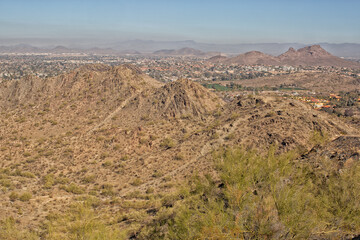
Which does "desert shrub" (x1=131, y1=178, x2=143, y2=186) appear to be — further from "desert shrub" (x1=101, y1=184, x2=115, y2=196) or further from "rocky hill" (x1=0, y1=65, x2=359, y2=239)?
"desert shrub" (x1=101, y1=184, x2=115, y2=196)

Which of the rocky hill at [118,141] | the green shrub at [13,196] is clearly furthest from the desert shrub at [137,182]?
the green shrub at [13,196]

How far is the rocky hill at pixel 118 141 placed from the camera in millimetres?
23000

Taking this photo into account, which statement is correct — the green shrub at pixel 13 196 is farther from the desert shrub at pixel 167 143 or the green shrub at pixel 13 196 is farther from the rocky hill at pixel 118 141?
the desert shrub at pixel 167 143

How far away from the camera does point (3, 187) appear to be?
25.2 meters

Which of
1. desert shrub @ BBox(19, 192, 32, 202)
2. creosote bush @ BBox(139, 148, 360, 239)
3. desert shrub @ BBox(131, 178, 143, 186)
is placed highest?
creosote bush @ BBox(139, 148, 360, 239)

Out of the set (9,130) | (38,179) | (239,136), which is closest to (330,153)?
(239,136)

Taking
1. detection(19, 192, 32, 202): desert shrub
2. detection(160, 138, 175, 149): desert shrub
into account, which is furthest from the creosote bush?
detection(160, 138, 175, 149): desert shrub

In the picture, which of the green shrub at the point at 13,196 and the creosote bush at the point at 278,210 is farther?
the green shrub at the point at 13,196

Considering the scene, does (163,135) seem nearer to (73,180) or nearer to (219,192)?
(73,180)

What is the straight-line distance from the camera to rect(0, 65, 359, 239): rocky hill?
75.5ft

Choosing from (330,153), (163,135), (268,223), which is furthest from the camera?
(163,135)

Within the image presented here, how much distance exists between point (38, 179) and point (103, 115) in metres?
21.2

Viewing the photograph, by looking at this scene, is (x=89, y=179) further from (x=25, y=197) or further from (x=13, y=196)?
(x=13, y=196)

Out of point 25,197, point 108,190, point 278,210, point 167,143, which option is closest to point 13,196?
point 25,197
